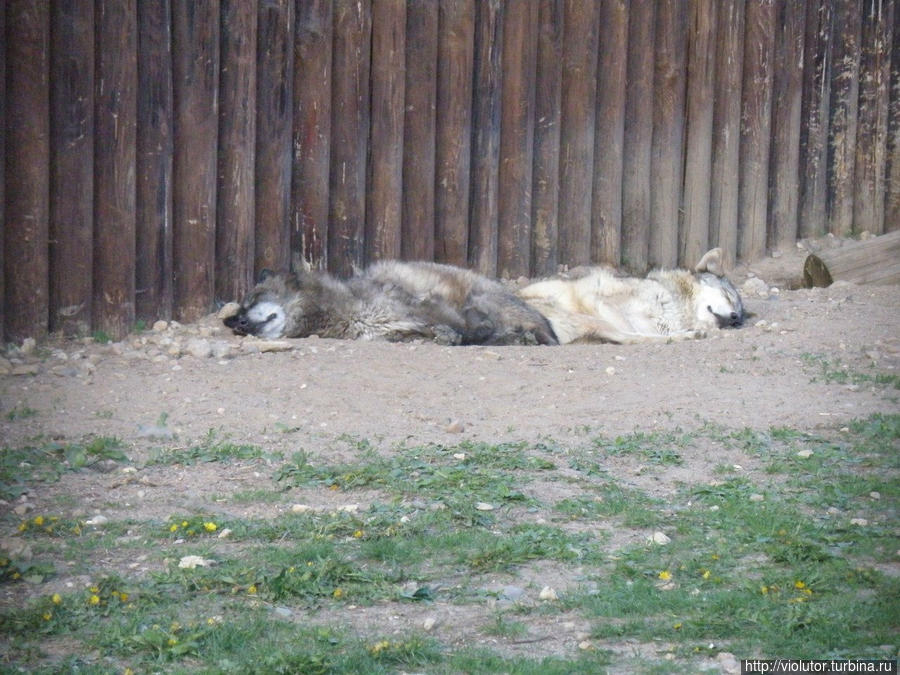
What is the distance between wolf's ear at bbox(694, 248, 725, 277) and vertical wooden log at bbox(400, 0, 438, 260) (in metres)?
2.25

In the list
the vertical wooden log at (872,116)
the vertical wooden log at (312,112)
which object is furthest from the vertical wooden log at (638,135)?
the vertical wooden log at (312,112)

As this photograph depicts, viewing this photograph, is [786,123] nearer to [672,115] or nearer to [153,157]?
[672,115]

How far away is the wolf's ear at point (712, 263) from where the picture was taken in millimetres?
9430

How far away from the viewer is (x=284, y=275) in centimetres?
814

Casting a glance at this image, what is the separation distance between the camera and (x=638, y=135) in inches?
384

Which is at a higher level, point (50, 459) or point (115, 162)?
point (115, 162)

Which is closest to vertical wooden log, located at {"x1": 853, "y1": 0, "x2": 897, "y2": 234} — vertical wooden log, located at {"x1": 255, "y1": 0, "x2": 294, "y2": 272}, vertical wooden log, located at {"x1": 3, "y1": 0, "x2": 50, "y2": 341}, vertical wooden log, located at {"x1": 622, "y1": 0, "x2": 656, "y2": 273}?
vertical wooden log, located at {"x1": 622, "y1": 0, "x2": 656, "y2": 273}

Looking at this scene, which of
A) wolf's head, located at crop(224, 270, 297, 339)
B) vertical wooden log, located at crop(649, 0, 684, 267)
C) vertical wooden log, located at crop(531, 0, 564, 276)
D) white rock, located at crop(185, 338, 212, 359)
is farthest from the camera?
vertical wooden log, located at crop(649, 0, 684, 267)

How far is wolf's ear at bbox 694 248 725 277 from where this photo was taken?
9.43 m

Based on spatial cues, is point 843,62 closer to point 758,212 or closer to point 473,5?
point 758,212

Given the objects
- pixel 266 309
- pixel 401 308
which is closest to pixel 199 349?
pixel 266 309

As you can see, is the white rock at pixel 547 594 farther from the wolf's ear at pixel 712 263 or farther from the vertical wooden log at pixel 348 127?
the wolf's ear at pixel 712 263

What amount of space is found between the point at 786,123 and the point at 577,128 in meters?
2.24

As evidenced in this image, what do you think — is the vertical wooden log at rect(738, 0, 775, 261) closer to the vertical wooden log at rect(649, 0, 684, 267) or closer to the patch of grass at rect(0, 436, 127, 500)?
the vertical wooden log at rect(649, 0, 684, 267)
